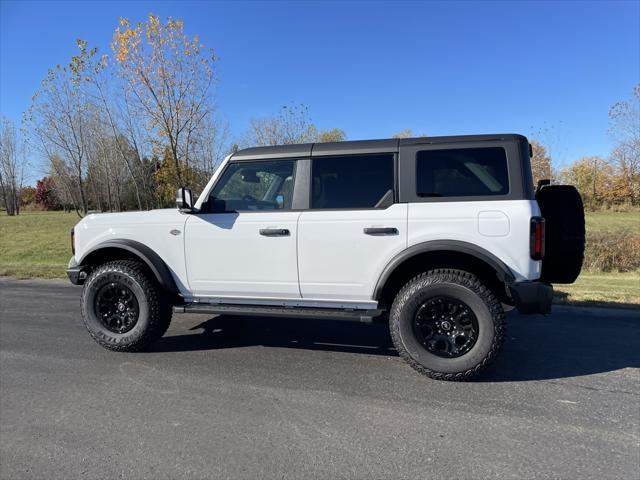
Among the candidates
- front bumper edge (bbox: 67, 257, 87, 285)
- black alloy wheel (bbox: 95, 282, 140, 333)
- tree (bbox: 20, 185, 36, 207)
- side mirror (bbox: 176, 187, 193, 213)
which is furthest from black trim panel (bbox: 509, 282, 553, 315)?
tree (bbox: 20, 185, 36, 207)

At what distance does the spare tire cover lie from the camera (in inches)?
153

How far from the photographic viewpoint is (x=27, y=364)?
4.20 m

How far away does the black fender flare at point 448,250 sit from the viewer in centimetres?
355

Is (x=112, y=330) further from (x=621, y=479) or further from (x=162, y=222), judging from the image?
(x=621, y=479)

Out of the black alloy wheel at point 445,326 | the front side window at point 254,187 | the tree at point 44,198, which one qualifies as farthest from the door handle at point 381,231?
the tree at point 44,198

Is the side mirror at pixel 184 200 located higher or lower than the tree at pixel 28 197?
lower

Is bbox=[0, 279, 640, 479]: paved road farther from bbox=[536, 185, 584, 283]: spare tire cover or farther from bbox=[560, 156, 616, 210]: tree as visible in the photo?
bbox=[560, 156, 616, 210]: tree

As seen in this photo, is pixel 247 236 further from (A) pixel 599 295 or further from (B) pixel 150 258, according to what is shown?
(A) pixel 599 295

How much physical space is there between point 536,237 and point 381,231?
49.1 inches

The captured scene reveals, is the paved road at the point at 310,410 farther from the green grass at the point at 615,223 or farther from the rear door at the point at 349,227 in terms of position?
the green grass at the point at 615,223

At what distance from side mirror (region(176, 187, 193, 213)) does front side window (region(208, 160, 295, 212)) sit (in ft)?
0.66

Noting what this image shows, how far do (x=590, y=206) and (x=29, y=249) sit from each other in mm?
29947

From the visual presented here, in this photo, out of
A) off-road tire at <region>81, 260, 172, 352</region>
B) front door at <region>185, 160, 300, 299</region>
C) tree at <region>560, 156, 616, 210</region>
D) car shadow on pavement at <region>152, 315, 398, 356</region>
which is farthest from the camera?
tree at <region>560, 156, 616, 210</region>

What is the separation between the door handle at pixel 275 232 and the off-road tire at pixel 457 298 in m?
1.19
